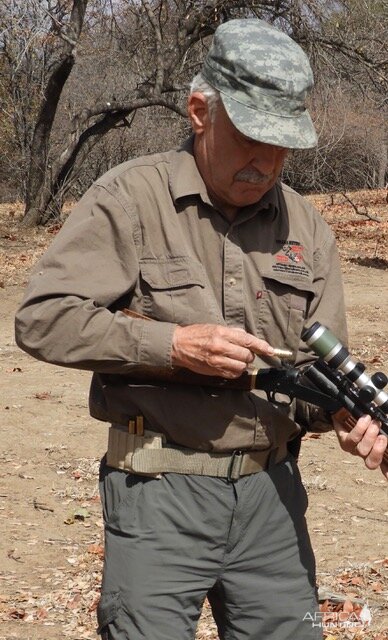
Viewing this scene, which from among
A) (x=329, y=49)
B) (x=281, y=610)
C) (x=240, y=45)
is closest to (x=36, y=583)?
(x=281, y=610)

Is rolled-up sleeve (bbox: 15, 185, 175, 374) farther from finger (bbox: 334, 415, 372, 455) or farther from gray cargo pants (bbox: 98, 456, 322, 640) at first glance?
finger (bbox: 334, 415, 372, 455)

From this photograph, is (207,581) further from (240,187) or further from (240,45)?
(240,45)

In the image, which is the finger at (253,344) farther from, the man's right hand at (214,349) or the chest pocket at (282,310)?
the chest pocket at (282,310)

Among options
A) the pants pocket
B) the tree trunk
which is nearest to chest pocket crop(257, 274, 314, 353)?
the pants pocket

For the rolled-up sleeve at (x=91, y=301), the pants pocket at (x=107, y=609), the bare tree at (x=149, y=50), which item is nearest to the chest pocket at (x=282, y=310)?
the rolled-up sleeve at (x=91, y=301)

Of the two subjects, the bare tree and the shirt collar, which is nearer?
the shirt collar

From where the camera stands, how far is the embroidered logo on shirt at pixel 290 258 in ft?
9.83

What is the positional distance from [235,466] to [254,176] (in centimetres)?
78

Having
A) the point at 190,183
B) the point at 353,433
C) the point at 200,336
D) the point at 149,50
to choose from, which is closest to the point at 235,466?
the point at 353,433

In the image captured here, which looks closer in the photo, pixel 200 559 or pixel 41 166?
pixel 200 559

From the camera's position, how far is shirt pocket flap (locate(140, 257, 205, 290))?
9.36 ft

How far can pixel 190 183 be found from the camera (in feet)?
9.60

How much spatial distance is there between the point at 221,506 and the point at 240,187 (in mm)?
850

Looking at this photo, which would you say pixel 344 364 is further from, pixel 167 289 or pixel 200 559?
pixel 200 559
